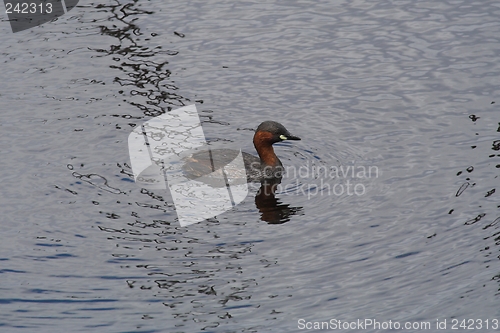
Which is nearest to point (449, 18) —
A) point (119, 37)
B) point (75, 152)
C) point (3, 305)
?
point (119, 37)

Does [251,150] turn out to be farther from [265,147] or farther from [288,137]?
[288,137]

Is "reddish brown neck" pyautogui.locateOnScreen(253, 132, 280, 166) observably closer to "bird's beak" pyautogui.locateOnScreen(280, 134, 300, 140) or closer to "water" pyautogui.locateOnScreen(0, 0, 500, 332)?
"bird's beak" pyautogui.locateOnScreen(280, 134, 300, 140)

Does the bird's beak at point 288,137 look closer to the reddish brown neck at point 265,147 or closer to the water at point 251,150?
the reddish brown neck at point 265,147

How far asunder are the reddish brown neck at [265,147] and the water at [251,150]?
383mm

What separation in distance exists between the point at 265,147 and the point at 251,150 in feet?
2.03

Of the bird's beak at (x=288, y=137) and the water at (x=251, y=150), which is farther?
the bird's beak at (x=288, y=137)

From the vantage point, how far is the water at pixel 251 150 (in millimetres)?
8039

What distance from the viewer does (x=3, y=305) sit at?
8.12 meters

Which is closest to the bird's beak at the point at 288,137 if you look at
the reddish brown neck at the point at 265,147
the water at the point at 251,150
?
the reddish brown neck at the point at 265,147

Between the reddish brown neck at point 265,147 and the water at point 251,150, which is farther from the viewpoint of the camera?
the reddish brown neck at point 265,147

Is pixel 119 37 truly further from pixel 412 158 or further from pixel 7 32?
pixel 412 158

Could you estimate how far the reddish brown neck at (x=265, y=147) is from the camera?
11.5 meters

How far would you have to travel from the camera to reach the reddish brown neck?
37.6ft

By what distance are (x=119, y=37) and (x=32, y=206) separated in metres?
6.21
